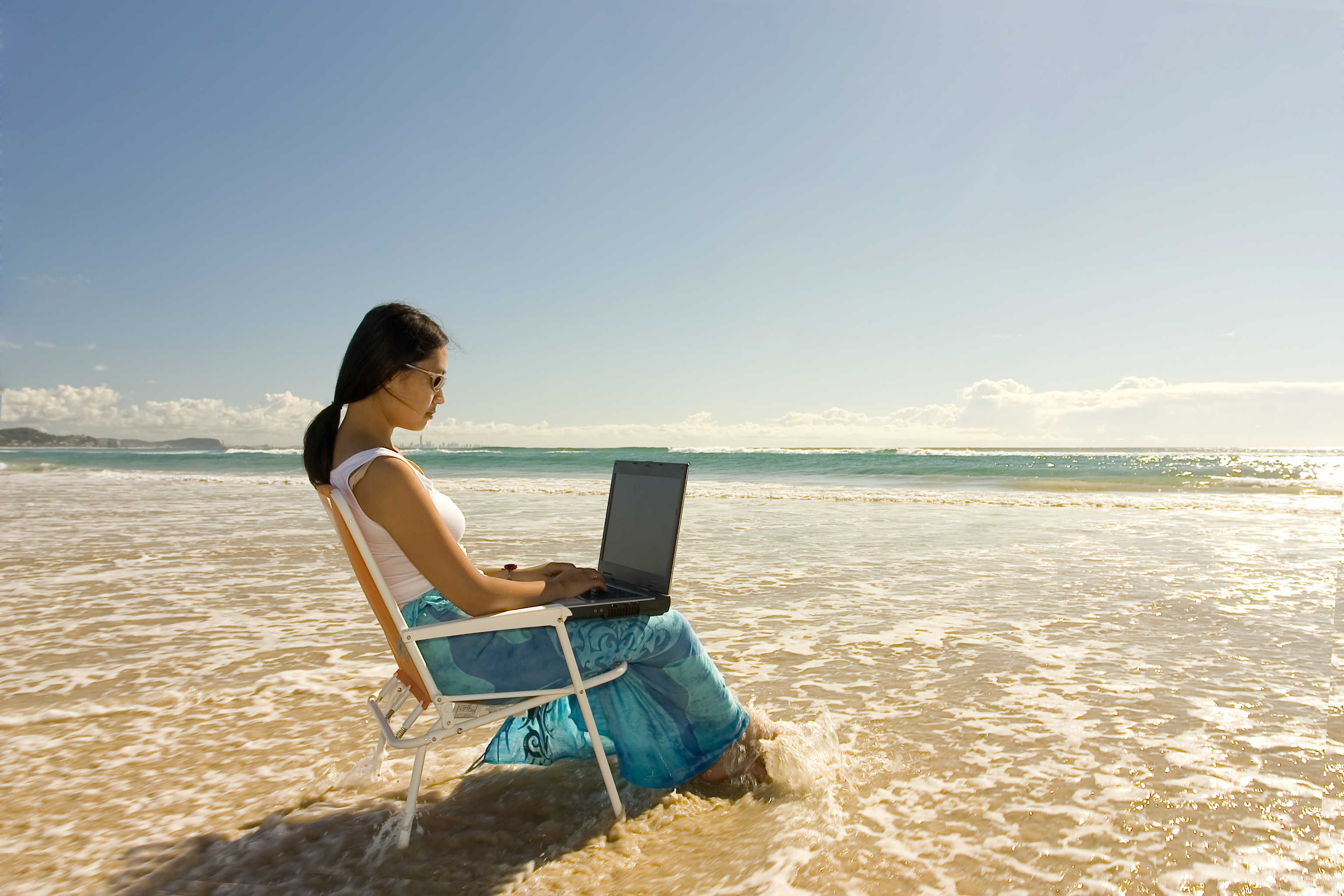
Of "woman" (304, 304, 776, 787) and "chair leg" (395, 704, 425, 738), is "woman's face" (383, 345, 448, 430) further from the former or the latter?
"chair leg" (395, 704, 425, 738)

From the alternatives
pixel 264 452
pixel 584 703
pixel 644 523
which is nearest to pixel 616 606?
pixel 584 703

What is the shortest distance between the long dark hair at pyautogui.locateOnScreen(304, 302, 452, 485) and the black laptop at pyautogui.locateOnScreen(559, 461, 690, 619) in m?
0.83

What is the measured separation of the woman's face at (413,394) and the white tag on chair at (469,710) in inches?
38.9

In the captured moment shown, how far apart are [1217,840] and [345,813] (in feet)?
10.6

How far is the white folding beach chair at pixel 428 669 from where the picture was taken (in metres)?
2.59

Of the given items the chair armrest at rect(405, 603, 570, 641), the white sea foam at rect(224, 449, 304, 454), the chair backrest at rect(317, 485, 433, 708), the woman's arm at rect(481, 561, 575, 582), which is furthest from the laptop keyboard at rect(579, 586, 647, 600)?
the white sea foam at rect(224, 449, 304, 454)

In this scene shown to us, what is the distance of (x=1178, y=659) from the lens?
5.20 meters

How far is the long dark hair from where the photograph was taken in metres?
2.70

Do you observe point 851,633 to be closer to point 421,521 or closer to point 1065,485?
point 421,521

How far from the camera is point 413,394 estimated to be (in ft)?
9.10

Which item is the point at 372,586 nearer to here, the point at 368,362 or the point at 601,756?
the point at 368,362

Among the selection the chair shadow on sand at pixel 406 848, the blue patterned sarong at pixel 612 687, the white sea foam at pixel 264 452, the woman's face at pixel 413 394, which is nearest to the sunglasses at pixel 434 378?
the woman's face at pixel 413 394

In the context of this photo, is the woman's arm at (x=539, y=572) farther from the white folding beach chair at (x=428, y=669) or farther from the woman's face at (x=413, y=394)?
the woman's face at (x=413, y=394)

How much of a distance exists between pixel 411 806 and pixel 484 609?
81 centimetres
